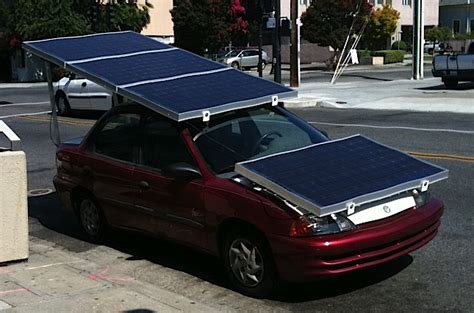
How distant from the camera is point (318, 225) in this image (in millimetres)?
5281

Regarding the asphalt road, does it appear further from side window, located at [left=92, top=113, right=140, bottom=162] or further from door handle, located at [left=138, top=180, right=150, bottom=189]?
side window, located at [left=92, top=113, right=140, bottom=162]

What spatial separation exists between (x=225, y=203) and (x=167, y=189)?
0.82 m

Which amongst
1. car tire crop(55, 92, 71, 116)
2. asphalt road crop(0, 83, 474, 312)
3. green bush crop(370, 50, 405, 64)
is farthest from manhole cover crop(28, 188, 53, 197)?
green bush crop(370, 50, 405, 64)

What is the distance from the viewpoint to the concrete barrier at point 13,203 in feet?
21.5

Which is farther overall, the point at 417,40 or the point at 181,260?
the point at 417,40

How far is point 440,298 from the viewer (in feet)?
18.2

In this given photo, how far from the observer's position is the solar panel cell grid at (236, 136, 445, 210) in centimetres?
530

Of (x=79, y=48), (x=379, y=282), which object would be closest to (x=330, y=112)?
(x=79, y=48)

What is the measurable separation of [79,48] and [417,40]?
93.9 ft

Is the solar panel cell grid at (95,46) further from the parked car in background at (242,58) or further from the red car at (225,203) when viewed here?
the parked car in background at (242,58)

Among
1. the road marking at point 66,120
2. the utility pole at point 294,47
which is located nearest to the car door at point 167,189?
the road marking at point 66,120

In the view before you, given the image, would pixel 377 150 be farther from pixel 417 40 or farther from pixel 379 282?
pixel 417 40

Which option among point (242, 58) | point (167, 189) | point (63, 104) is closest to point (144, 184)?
point (167, 189)

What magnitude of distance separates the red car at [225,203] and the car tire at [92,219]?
1 centimetres
